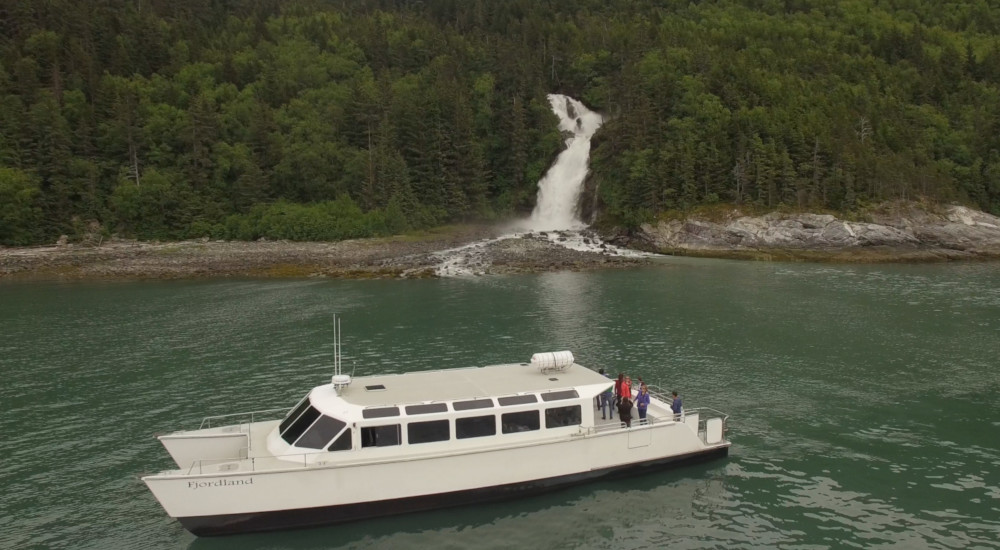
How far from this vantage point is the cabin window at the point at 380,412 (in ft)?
56.9

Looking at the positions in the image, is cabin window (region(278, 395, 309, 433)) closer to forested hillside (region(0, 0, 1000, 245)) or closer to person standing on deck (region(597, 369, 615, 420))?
person standing on deck (region(597, 369, 615, 420))

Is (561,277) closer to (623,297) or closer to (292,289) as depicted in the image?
(623,297)

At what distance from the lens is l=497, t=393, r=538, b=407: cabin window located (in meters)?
18.5

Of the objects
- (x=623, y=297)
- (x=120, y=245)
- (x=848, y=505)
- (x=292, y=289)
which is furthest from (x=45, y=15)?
(x=848, y=505)

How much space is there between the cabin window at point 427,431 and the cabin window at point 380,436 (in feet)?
1.15

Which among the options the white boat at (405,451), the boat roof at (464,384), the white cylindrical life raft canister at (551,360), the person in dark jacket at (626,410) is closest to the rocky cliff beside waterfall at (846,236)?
the white cylindrical life raft canister at (551,360)

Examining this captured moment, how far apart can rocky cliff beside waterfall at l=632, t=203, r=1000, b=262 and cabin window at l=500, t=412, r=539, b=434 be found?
64720 mm

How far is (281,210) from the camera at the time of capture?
302 feet

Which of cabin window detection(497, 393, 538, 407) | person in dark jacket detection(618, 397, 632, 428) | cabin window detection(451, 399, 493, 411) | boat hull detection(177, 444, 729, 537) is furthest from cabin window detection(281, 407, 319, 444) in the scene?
person in dark jacket detection(618, 397, 632, 428)

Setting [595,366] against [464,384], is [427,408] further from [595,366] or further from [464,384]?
[595,366]

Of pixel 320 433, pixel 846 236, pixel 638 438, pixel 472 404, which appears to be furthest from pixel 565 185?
pixel 320 433

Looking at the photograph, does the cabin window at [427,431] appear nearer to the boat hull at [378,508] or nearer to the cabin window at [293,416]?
the boat hull at [378,508]

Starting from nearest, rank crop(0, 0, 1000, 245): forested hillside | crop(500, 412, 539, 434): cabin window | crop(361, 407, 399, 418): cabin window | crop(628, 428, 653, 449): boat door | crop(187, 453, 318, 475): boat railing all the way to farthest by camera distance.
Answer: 1. crop(187, 453, 318, 475): boat railing
2. crop(361, 407, 399, 418): cabin window
3. crop(500, 412, 539, 434): cabin window
4. crop(628, 428, 653, 449): boat door
5. crop(0, 0, 1000, 245): forested hillside

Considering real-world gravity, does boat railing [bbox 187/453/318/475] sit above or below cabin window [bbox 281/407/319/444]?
below
